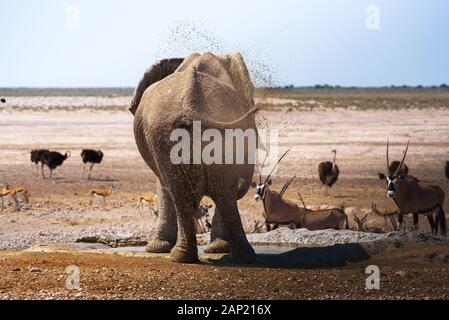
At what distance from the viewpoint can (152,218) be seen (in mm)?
18016

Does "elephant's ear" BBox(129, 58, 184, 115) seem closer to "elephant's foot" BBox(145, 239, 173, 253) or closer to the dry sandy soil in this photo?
Result: the dry sandy soil

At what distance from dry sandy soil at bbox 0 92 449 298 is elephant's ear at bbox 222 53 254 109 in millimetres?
446

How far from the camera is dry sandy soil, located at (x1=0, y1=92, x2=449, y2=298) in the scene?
9.58 metres

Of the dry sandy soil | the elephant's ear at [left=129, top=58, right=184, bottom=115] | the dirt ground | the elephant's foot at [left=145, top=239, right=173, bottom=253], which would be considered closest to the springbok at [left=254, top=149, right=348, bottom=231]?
the dry sandy soil

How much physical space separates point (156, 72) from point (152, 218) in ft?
19.2

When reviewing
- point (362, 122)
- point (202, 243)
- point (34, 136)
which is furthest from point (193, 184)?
point (362, 122)

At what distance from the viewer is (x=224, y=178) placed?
34.5ft

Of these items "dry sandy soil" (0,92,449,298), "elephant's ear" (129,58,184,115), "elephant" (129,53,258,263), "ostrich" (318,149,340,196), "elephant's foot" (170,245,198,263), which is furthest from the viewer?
"ostrich" (318,149,340,196)

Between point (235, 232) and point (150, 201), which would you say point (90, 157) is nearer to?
point (150, 201)

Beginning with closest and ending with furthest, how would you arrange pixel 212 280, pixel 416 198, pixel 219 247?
pixel 212 280 < pixel 219 247 < pixel 416 198

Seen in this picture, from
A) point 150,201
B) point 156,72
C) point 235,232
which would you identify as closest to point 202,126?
point 235,232

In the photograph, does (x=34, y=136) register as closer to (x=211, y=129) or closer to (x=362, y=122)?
(x=362, y=122)

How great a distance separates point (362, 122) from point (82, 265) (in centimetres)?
3901
